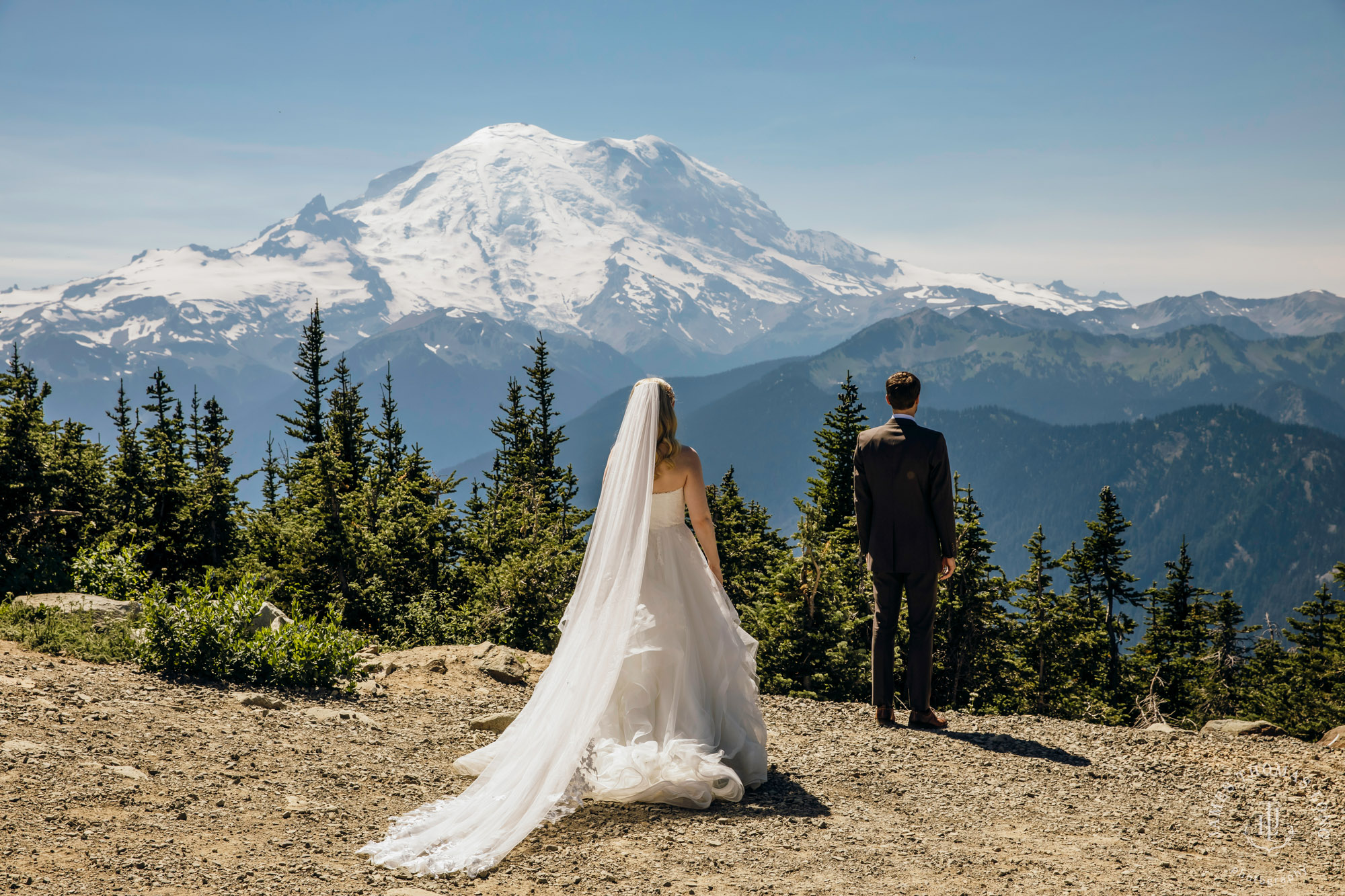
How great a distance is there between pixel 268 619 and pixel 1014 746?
316 inches

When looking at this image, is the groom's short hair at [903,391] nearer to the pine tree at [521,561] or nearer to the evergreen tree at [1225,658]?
the pine tree at [521,561]

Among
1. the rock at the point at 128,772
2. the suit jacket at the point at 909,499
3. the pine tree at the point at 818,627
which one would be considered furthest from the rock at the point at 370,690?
the pine tree at the point at 818,627

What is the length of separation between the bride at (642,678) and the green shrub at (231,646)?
287cm

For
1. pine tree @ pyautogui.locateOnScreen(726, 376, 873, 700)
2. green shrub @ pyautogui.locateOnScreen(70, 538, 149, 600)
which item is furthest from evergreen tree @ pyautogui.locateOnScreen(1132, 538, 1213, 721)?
green shrub @ pyautogui.locateOnScreen(70, 538, 149, 600)

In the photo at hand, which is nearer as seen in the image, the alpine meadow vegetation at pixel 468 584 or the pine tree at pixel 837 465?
the alpine meadow vegetation at pixel 468 584

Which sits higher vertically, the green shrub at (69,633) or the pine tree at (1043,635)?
the green shrub at (69,633)

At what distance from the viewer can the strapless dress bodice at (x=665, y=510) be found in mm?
7094

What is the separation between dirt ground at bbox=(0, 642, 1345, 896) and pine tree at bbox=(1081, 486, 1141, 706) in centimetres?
4159

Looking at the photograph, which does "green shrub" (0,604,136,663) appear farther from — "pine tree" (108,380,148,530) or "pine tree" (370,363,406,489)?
"pine tree" (370,363,406,489)

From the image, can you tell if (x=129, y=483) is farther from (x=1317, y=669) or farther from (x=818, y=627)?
(x=1317, y=669)

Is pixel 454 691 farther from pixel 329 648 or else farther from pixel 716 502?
pixel 716 502

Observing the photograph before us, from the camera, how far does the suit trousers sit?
8.15 metres

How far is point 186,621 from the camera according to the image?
855 centimetres

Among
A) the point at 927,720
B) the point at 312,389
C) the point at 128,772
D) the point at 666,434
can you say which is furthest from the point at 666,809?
the point at 312,389
